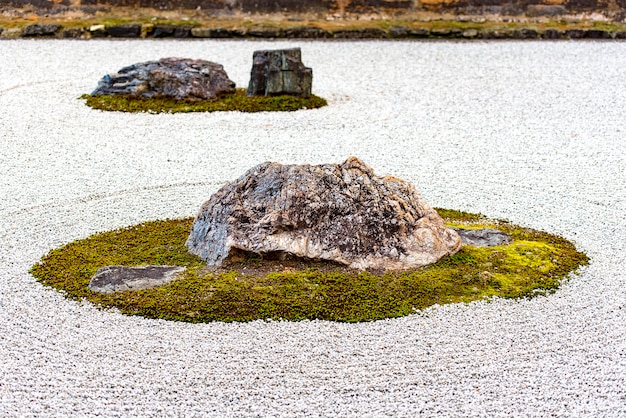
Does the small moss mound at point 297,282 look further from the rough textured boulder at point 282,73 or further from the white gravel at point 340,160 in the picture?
the rough textured boulder at point 282,73

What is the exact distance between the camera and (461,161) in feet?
27.8

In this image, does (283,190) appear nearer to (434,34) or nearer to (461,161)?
(461,161)

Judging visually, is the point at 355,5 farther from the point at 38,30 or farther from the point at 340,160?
the point at 340,160

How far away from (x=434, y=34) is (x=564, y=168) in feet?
25.5

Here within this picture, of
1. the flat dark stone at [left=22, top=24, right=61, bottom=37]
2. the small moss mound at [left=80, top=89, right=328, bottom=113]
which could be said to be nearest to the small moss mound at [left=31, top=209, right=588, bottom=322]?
the small moss mound at [left=80, top=89, right=328, bottom=113]

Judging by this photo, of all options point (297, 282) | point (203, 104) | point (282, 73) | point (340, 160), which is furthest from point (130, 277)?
point (282, 73)

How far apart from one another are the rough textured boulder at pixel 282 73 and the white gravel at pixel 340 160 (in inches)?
18.2

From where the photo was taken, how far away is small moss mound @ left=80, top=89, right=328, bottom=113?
1056 cm

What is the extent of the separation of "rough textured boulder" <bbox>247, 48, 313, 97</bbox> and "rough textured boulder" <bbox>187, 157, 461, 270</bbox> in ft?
17.9

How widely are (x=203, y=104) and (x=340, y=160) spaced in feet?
9.31

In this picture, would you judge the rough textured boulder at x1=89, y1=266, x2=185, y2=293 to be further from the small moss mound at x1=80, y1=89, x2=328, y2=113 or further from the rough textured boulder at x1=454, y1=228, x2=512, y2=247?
the small moss mound at x1=80, y1=89, x2=328, y2=113

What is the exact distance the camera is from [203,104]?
10.7 m

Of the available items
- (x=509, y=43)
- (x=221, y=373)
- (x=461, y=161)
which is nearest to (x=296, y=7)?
(x=509, y=43)

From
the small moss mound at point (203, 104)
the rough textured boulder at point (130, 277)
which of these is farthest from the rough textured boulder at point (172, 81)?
the rough textured boulder at point (130, 277)
